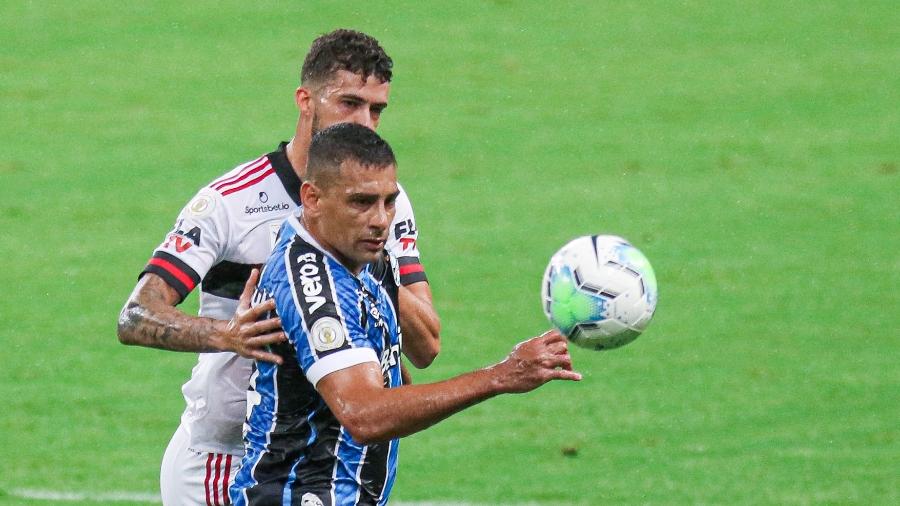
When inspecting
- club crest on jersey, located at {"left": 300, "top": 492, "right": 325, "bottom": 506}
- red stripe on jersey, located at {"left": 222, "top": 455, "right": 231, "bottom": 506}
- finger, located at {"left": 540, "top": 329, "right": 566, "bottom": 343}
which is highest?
finger, located at {"left": 540, "top": 329, "right": 566, "bottom": 343}

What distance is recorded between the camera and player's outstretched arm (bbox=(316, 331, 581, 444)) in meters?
4.88

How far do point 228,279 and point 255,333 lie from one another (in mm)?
1067

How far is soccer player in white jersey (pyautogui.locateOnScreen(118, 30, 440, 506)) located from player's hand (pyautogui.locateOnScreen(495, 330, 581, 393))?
1.23 metres

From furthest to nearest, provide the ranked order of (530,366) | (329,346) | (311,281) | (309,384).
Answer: (309,384)
(311,281)
(329,346)
(530,366)

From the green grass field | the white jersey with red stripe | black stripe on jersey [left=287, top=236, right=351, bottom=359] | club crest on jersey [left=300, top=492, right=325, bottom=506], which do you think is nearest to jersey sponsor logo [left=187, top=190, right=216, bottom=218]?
the white jersey with red stripe

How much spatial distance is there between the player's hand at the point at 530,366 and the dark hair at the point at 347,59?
5.97 feet

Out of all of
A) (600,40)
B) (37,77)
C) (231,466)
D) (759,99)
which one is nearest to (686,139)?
(759,99)

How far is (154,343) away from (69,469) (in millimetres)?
4549

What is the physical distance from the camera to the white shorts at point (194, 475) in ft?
21.1

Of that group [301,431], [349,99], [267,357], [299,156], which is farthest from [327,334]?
[349,99]

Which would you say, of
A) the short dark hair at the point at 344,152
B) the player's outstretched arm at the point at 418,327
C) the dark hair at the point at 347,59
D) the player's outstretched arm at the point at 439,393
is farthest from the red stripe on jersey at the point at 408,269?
the player's outstretched arm at the point at 439,393

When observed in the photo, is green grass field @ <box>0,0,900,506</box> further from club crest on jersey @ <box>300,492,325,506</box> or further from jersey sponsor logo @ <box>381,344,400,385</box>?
club crest on jersey @ <box>300,492,325,506</box>

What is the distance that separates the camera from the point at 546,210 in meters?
15.1

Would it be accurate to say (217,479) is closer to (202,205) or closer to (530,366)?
(202,205)
